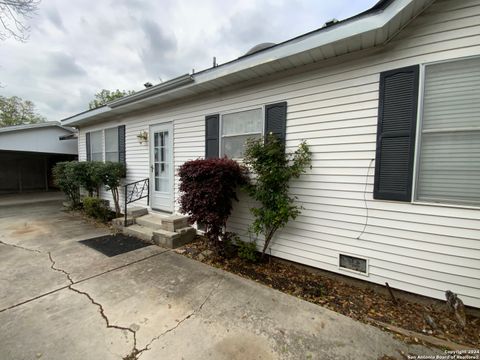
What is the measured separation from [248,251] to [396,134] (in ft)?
8.35

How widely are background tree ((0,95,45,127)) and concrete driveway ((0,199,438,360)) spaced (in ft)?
89.5

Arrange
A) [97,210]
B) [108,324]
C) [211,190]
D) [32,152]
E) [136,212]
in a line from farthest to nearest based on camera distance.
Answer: [32,152] < [97,210] < [136,212] < [211,190] < [108,324]

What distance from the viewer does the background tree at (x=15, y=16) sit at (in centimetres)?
355

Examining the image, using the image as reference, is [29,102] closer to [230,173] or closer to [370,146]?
[230,173]

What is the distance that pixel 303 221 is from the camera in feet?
9.91

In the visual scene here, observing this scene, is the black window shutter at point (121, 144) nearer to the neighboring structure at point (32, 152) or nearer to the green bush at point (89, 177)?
the green bush at point (89, 177)

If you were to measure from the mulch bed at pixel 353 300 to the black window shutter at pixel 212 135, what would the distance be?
1.94m

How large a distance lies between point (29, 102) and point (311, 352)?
107 ft

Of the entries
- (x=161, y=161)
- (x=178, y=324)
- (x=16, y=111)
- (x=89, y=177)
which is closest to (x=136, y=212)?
(x=161, y=161)

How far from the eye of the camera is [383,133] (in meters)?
2.40

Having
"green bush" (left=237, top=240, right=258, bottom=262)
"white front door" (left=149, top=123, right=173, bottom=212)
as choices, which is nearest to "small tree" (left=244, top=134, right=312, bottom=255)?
"green bush" (left=237, top=240, right=258, bottom=262)

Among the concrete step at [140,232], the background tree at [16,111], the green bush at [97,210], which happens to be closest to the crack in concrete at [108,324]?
the concrete step at [140,232]

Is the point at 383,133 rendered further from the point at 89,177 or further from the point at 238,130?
the point at 89,177

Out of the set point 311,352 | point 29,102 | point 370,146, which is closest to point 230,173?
point 370,146
